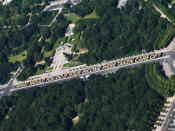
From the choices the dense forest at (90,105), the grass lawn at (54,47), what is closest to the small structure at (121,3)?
the grass lawn at (54,47)

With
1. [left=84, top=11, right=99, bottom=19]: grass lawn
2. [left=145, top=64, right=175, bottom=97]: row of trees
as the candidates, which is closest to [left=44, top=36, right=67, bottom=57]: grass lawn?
[left=84, top=11, right=99, bottom=19]: grass lawn

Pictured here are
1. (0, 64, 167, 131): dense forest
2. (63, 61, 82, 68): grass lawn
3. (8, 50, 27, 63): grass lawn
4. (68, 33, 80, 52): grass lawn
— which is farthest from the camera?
(8, 50, 27, 63): grass lawn

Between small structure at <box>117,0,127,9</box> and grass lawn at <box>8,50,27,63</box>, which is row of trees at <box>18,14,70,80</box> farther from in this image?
small structure at <box>117,0,127,9</box>

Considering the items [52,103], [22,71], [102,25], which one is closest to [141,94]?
[52,103]

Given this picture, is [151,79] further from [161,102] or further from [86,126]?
[86,126]

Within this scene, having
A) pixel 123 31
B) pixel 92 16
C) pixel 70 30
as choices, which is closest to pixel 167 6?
pixel 123 31

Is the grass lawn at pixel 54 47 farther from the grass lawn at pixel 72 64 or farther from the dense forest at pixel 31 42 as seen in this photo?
the grass lawn at pixel 72 64
